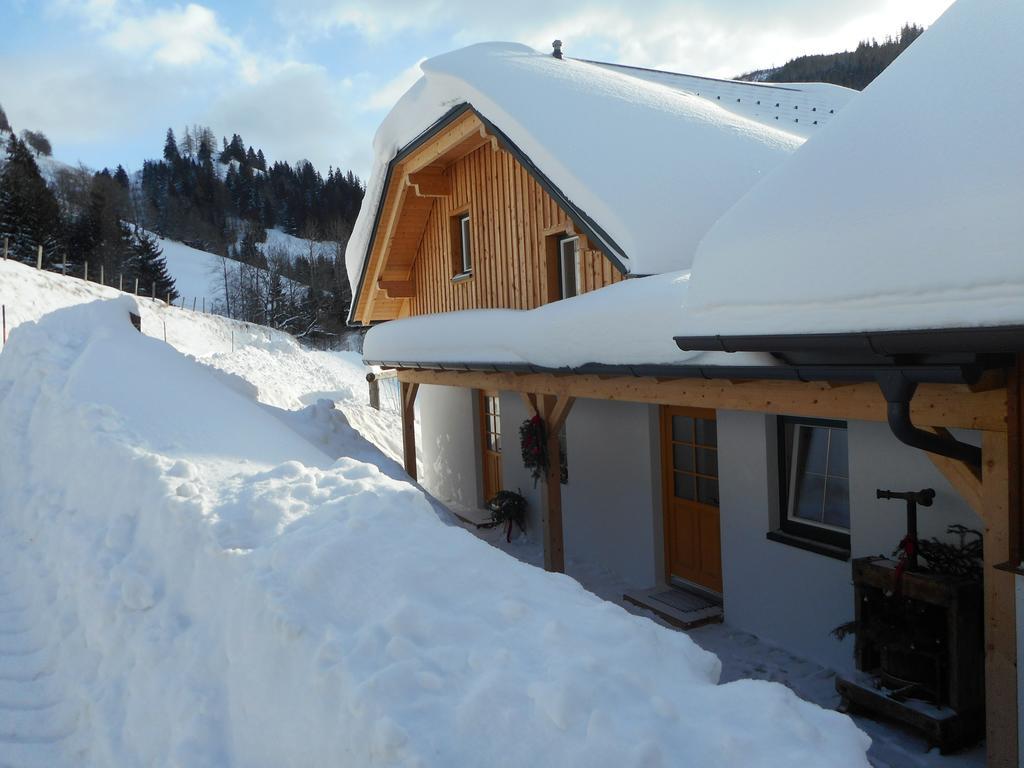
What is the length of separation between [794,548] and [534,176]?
13.4 feet

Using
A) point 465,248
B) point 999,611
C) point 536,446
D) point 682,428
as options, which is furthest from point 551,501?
point 465,248

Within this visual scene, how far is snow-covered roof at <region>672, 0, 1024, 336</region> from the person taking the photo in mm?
2469

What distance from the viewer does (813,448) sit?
5645 millimetres

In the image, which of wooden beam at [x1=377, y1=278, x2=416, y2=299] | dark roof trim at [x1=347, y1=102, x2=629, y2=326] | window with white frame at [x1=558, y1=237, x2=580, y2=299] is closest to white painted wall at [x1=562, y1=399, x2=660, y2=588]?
window with white frame at [x1=558, y1=237, x2=580, y2=299]

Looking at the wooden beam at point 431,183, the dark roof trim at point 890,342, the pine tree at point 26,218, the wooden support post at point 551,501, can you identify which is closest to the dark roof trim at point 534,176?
the wooden beam at point 431,183

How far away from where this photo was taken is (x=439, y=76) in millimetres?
8281

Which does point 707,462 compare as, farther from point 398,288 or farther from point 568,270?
point 398,288

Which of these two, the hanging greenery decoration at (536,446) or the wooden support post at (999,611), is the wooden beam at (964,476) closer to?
the wooden support post at (999,611)

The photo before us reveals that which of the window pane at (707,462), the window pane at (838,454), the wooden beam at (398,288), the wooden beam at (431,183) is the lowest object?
the window pane at (707,462)

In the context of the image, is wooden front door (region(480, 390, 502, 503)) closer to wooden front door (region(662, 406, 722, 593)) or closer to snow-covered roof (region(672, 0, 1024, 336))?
wooden front door (region(662, 406, 722, 593))

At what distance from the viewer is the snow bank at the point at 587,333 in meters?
4.48

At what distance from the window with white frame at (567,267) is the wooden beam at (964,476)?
4761 mm

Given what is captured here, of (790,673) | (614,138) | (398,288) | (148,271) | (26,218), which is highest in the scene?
(26,218)

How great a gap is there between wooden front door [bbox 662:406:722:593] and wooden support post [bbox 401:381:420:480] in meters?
4.25
